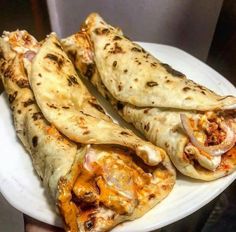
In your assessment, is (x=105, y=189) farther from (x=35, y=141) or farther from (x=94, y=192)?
(x=35, y=141)

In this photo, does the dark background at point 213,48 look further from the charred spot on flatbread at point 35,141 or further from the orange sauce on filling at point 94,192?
the charred spot on flatbread at point 35,141

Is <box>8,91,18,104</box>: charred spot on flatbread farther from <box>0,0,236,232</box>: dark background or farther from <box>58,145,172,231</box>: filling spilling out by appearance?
<box>0,0,236,232</box>: dark background

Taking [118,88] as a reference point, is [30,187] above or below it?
below

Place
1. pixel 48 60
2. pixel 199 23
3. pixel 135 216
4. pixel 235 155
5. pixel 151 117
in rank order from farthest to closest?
pixel 199 23 < pixel 48 60 < pixel 151 117 < pixel 235 155 < pixel 135 216

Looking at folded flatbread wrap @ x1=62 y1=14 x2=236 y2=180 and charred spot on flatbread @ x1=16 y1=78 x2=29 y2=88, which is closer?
folded flatbread wrap @ x1=62 y1=14 x2=236 y2=180

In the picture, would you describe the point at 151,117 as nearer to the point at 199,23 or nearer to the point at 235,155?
the point at 235,155

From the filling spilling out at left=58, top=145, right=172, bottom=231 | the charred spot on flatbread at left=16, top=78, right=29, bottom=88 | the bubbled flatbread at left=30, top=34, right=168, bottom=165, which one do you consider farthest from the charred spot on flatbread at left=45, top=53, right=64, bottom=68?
the filling spilling out at left=58, top=145, right=172, bottom=231

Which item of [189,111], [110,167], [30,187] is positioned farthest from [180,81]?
[30,187]
